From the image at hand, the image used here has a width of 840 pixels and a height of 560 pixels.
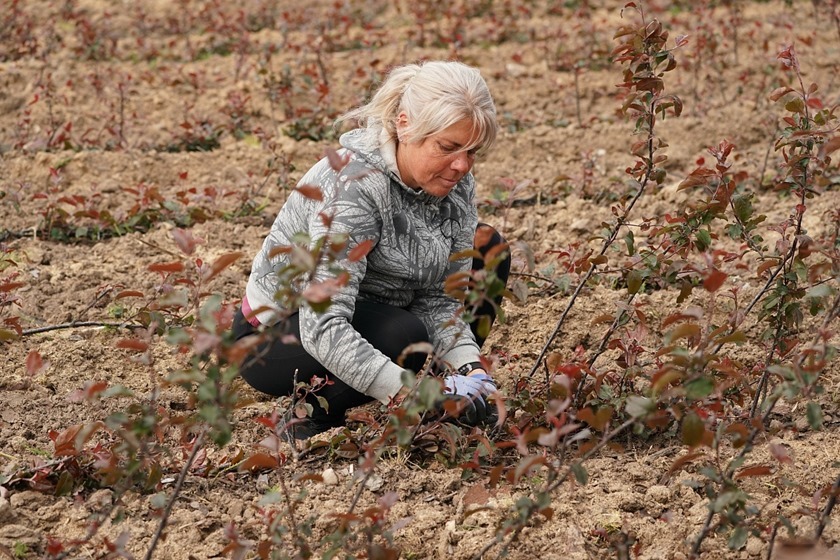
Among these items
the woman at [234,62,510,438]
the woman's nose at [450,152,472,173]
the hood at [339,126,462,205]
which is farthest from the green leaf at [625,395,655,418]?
the hood at [339,126,462,205]

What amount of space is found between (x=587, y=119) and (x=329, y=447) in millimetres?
3531

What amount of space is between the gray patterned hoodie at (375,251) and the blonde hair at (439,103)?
0.35 ft

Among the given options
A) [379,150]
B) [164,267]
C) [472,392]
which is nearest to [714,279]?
[472,392]

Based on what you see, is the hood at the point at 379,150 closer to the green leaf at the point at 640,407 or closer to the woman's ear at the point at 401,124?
the woman's ear at the point at 401,124

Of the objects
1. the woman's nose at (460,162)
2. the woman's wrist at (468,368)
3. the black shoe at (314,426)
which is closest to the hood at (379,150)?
the woman's nose at (460,162)

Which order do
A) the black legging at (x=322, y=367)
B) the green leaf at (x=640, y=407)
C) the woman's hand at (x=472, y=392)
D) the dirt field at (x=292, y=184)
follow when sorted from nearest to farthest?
the green leaf at (x=640, y=407), the dirt field at (x=292, y=184), the woman's hand at (x=472, y=392), the black legging at (x=322, y=367)

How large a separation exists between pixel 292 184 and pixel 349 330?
209 cm

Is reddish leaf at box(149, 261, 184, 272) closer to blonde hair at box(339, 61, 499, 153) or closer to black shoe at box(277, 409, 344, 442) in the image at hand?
blonde hair at box(339, 61, 499, 153)

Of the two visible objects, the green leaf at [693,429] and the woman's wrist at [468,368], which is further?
the woman's wrist at [468,368]

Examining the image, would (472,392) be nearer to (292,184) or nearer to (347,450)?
(347,450)

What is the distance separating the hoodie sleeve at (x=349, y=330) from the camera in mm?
2713

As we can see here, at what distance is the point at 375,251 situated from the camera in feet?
9.55

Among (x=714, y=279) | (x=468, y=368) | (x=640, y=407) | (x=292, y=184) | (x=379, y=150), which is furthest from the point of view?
Answer: (x=292, y=184)

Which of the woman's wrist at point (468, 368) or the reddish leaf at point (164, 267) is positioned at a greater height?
the reddish leaf at point (164, 267)
